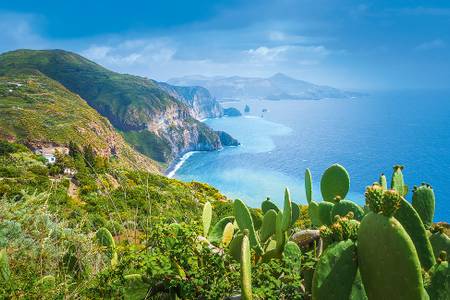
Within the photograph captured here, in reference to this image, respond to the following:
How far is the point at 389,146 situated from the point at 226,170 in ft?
210

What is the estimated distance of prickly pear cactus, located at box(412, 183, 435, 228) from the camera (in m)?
3.88

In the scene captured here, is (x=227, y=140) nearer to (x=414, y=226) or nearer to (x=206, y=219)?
(x=206, y=219)

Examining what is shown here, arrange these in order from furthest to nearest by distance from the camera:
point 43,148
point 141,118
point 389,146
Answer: point 141,118, point 389,146, point 43,148

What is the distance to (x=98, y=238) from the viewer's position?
17.0ft

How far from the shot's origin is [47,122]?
218 ft

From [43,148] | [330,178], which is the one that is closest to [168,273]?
[330,178]

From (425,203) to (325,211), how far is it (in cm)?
121

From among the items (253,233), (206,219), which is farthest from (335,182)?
(206,219)

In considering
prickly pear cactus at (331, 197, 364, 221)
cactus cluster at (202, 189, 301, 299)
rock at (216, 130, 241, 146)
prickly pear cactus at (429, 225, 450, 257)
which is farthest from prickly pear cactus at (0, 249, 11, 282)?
rock at (216, 130, 241, 146)

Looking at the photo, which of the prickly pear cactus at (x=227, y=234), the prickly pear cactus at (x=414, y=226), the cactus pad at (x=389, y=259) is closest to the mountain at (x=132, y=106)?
the prickly pear cactus at (x=227, y=234)

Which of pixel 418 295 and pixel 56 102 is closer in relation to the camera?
pixel 418 295

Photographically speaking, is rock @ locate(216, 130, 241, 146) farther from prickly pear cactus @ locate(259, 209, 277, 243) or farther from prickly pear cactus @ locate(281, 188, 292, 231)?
prickly pear cactus @ locate(281, 188, 292, 231)

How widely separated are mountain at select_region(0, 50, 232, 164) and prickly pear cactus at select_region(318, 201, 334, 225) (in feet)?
470

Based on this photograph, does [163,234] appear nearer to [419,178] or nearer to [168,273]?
[168,273]
